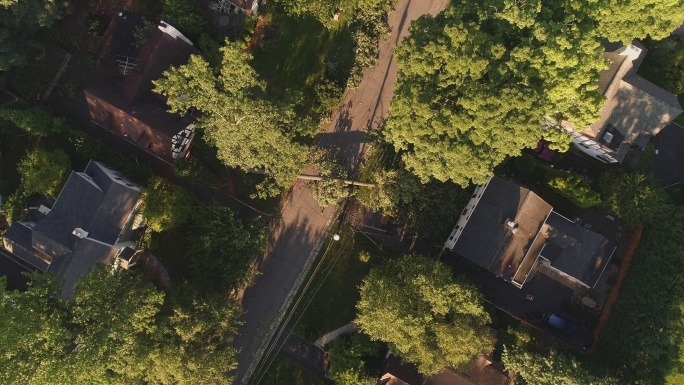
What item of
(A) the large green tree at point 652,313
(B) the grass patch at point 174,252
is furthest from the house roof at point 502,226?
(B) the grass patch at point 174,252

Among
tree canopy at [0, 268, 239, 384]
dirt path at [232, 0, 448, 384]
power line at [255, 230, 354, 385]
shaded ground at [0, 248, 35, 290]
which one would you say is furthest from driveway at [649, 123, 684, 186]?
shaded ground at [0, 248, 35, 290]

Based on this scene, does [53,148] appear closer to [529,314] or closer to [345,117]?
[345,117]

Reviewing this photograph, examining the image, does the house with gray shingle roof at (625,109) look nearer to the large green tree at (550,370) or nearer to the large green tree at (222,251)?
the large green tree at (550,370)

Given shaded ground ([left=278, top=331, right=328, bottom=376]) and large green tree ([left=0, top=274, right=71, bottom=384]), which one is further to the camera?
shaded ground ([left=278, top=331, right=328, bottom=376])

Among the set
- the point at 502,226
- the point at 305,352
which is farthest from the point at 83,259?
the point at 502,226

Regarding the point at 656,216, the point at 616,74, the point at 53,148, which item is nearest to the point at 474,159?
the point at 616,74

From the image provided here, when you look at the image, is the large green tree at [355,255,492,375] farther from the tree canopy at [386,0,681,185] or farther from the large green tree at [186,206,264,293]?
the large green tree at [186,206,264,293]

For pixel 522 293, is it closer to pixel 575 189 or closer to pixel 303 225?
pixel 575 189
